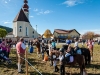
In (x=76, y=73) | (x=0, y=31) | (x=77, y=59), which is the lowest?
(x=76, y=73)

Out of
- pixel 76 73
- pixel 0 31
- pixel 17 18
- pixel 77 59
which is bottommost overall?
pixel 76 73

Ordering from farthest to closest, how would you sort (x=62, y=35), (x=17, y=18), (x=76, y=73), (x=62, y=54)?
(x=62, y=35), (x=17, y=18), (x=76, y=73), (x=62, y=54)

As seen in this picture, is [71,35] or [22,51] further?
[71,35]

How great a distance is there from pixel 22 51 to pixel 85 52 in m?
4.96

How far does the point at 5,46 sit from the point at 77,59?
6.39m

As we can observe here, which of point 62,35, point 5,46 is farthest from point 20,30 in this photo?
point 5,46

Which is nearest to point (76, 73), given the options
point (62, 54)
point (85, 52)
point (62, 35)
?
point (62, 54)

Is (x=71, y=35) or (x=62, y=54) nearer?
(x=62, y=54)

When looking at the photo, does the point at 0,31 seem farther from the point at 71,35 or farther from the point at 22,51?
the point at 22,51

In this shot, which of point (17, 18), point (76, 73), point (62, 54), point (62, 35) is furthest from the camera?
point (62, 35)

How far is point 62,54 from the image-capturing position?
797 centimetres

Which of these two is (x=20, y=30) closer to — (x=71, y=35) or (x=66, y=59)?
(x=71, y=35)

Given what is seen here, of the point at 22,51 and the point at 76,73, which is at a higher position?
the point at 22,51

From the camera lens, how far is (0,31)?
217 feet
